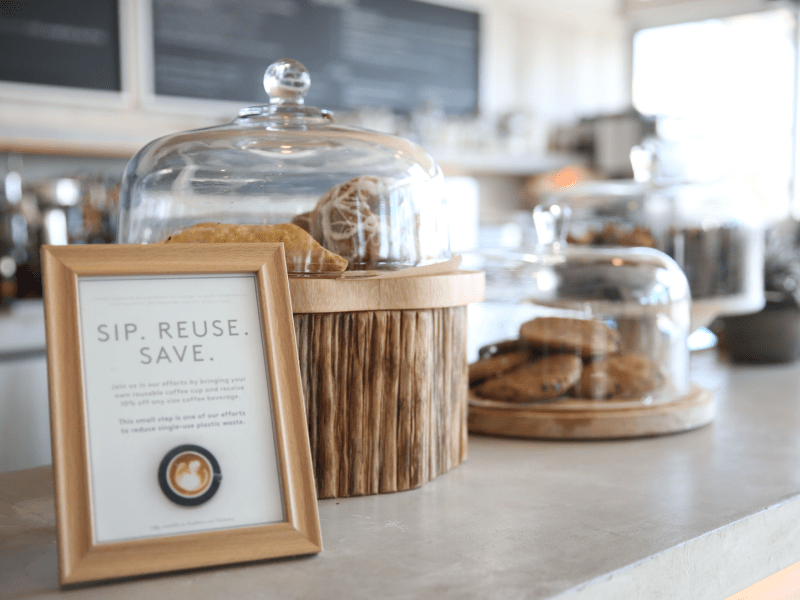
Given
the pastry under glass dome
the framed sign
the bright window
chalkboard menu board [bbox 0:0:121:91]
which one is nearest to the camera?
the framed sign

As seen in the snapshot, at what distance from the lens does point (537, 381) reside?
1.00 metres

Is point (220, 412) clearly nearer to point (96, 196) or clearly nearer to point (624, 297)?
point (624, 297)

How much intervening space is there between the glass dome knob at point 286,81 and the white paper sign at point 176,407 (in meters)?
0.28

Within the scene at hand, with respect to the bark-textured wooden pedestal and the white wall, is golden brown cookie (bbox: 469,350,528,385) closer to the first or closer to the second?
the bark-textured wooden pedestal

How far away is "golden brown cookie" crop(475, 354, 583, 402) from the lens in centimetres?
100

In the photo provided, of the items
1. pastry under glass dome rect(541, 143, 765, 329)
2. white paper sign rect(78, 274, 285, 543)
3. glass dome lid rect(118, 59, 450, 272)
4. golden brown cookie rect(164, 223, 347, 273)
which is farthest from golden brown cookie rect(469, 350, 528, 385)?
pastry under glass dome rect(541, 143, 765, 329)

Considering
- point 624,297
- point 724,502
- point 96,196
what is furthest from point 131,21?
point 724,502

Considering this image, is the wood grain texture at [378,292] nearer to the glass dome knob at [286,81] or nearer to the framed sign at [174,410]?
the framed sign at [174,410]

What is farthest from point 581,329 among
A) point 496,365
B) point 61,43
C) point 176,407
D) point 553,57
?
point 553,57

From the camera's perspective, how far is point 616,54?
4.96 meters

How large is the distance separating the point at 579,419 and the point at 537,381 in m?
0.07

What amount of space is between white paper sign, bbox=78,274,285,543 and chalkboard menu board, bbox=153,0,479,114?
2663mm

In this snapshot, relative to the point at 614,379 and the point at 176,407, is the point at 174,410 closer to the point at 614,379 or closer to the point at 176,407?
the point at 176,407

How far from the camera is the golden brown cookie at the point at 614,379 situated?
1.03m
